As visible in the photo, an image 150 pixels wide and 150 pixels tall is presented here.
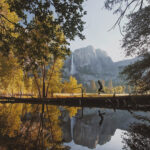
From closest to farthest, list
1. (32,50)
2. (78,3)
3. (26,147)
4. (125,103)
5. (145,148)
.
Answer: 1. (145,148)
2. (26,147)
3. (78,3)
4. (32,50)
5. (125,103)

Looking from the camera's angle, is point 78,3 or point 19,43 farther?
point 19,43

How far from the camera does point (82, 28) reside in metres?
4.16

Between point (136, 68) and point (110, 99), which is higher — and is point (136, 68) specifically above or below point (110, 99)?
above

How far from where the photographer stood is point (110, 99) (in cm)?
965

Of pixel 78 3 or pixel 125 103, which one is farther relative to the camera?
pixel 125 103

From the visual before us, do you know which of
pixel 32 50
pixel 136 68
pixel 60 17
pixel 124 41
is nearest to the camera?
pixel 60 17

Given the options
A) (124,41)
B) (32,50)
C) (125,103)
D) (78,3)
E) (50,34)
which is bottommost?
(125,103)

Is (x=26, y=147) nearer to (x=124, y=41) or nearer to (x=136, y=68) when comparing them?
(x=136, y=68)

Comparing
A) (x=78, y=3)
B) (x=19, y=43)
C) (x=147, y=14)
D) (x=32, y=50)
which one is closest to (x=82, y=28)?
(x=78, y=3)

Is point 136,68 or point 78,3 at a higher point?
point 78,3

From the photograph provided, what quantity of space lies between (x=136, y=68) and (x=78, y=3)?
923 cm

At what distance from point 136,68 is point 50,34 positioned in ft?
31.6

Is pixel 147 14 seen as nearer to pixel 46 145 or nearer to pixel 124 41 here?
pixel 124 41

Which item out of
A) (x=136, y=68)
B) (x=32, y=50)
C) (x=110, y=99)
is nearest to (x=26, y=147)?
(x=32, y=50)
